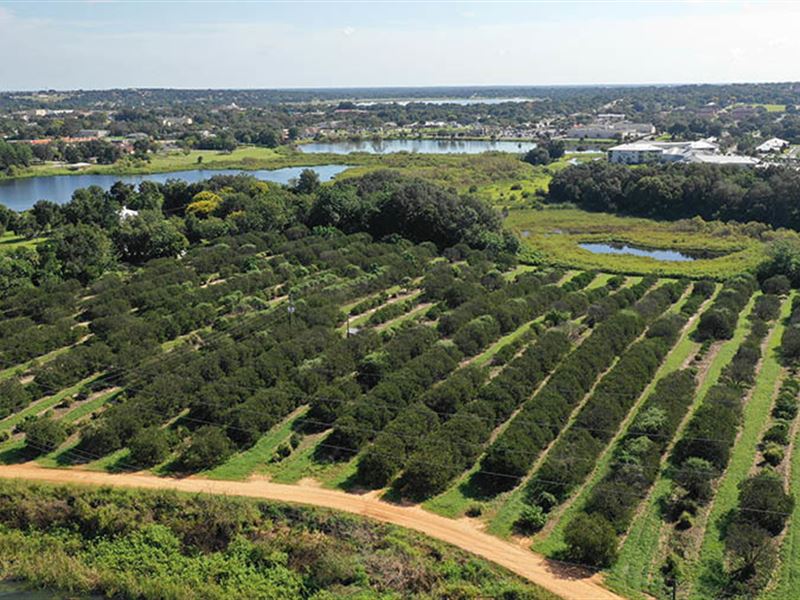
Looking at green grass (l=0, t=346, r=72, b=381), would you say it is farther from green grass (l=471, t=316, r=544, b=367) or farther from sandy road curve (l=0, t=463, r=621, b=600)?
green grass (l=471, t=316, r=544, b=367)

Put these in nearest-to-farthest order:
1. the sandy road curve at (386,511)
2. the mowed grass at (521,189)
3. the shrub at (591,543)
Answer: the sandy road curve at (386,511)
the shrub at (591,543)
the mowed grass at (521,189)

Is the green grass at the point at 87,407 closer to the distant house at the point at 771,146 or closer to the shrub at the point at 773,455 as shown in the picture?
the shrub at the point at 773,455

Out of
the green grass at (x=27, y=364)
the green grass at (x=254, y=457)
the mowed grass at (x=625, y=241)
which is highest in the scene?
the mowed grass at (x=625, y=241)

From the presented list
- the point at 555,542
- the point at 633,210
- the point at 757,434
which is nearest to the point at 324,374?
the point at 555,542

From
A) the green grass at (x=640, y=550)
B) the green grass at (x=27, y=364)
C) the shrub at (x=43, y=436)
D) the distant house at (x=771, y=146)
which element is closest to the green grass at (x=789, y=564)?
the green grass at (x=640, y=550)

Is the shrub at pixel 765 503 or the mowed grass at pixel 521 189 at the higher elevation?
the mowed grass at pixel 521 189
